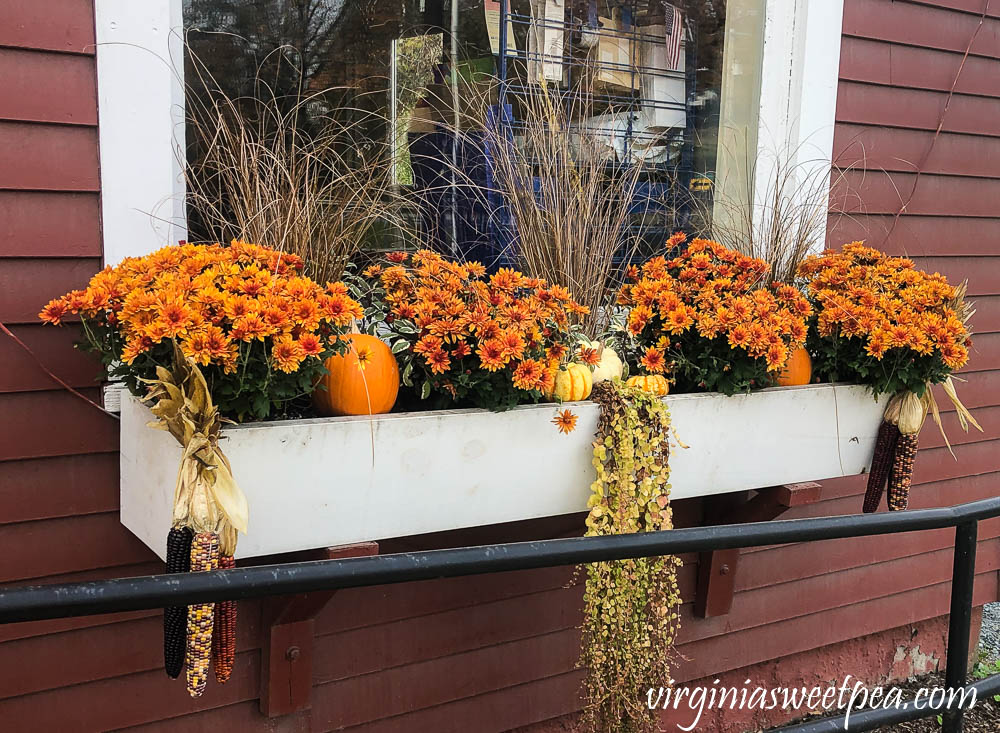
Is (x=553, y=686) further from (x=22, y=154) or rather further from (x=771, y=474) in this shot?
(x=22, y=154)

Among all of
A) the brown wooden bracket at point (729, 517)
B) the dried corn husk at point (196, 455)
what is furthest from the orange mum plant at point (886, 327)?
the dried corn husk at point (196, 455)

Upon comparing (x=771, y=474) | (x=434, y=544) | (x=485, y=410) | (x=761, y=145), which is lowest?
(x=434, y=544)

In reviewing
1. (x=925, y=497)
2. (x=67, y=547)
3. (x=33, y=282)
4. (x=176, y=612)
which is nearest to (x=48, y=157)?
(x=33, y=282)

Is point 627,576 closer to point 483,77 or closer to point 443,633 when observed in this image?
point 443,633

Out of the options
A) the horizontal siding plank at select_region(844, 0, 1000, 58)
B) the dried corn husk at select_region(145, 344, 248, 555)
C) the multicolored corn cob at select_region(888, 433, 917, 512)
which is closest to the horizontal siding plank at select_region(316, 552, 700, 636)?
the dried corn husk at select_region(145, 344, 248, 555)

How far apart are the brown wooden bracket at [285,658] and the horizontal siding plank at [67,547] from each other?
0.29 m

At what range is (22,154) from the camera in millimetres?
1672

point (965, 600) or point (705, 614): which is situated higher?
point (965, 600)

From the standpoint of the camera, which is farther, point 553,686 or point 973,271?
point 973,271

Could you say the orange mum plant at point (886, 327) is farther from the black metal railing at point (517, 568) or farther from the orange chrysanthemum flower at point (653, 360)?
the black metal railing at point (517, 568)

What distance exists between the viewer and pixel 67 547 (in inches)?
71.1

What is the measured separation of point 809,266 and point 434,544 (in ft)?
3.82

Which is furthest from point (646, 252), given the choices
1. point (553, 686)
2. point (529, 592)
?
point (553, 686)

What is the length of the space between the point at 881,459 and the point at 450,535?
41.7 inches
